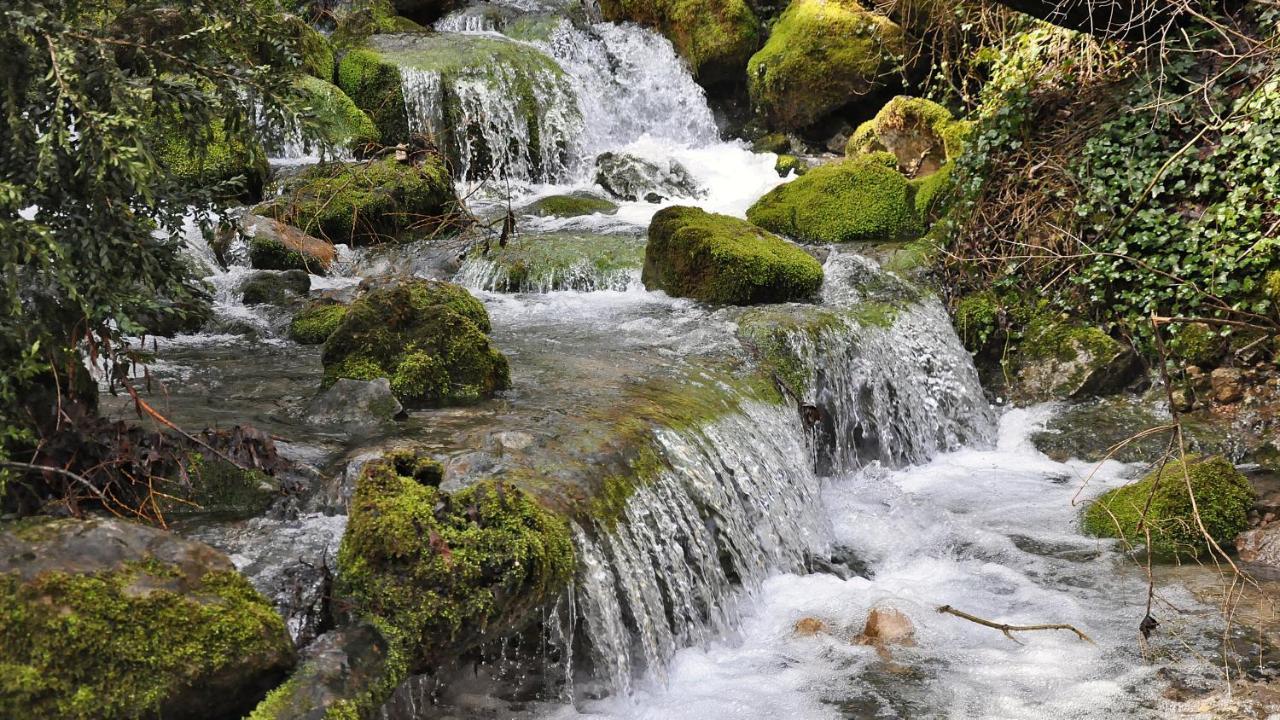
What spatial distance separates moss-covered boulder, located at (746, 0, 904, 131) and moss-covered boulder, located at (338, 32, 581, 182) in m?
3.40

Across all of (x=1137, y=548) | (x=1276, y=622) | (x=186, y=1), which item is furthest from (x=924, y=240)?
(x=186, y=1)

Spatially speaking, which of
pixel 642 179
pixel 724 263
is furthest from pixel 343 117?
pixel 724 263

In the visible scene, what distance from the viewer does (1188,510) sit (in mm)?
6000

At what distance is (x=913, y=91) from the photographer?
50.2 ft

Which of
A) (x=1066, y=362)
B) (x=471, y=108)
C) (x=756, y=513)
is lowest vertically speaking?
(x=756, y=513)

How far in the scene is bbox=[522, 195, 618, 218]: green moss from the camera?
12.7 meters

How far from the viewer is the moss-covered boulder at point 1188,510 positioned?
19.5 ft

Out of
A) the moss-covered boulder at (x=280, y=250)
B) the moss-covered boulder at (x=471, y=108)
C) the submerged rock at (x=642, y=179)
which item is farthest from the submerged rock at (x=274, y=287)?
the submerged rock at (x=642, y=179)

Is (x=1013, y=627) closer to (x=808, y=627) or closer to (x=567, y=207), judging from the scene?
(x=808, y=627)

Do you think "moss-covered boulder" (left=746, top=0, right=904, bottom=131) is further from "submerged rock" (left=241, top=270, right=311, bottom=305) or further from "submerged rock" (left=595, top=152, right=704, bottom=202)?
"submerged rock" (left=241, top=270, right=311, bottom=305)

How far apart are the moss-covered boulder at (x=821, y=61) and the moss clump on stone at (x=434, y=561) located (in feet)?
41.0

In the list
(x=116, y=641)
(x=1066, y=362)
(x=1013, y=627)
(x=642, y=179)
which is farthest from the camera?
(x=642, y=179)

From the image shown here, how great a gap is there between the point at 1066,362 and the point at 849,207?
10.8 feet

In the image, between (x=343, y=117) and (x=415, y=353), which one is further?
(x=343, y=117)
